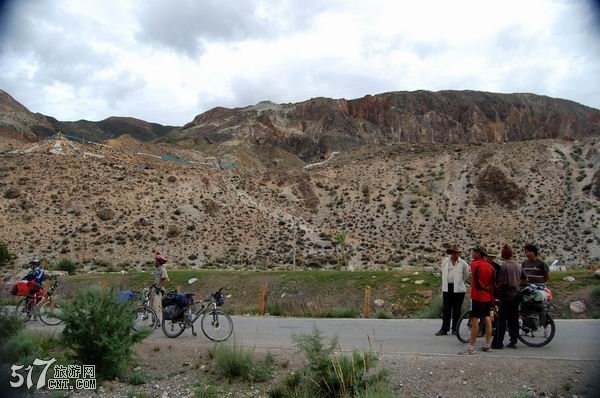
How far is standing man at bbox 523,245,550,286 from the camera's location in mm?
10133

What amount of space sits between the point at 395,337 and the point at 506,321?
2733 millimetres

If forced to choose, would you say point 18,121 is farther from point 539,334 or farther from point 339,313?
point 539,334

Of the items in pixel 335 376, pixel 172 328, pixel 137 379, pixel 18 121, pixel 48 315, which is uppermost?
pixel 18 121

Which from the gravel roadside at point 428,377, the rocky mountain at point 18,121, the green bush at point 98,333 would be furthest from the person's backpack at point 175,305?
the rocky mountain at point 18,121

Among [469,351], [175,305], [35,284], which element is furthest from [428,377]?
[35,284]

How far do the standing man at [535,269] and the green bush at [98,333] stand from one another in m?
7.91

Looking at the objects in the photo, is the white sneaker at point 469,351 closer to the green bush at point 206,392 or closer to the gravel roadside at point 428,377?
the gravel roadside at point 428,377

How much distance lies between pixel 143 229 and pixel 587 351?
157 ft

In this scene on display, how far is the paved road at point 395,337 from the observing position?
955 cm

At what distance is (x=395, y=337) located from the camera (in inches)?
Answer: 468

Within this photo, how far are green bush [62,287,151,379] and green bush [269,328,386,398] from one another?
3.03m

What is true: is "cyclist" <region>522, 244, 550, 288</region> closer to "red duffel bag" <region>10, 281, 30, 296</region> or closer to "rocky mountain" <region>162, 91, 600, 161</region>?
"red duffel bag" <region>10, 281, 30, 296</region>

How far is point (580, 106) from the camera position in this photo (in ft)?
562

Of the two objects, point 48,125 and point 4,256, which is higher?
point 48,125
